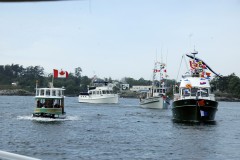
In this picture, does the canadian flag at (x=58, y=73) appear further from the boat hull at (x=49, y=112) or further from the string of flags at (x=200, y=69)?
the string of flags at (x=200, y=69)

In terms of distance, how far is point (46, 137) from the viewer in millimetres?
28438

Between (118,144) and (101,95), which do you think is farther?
(101,95)

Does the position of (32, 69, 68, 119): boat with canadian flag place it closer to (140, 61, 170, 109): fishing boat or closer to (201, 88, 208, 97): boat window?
(201, 88, 208, 97): boat window

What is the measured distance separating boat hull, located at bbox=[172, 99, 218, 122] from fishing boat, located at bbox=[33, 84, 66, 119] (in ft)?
36.4

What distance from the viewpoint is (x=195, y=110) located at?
38.2 meters

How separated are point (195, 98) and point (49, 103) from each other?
13648 mm

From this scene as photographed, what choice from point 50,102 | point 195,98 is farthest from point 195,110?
point 50,102

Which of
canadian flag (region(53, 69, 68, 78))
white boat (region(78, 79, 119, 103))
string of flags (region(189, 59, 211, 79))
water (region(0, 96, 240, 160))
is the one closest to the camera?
water (region(0, 96, 240, 160))

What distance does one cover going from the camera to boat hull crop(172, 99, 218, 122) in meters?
37.8

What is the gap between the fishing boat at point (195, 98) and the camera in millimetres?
37906

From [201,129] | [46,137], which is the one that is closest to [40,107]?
[46,137]

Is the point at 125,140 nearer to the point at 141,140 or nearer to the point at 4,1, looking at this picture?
the point at 141,140

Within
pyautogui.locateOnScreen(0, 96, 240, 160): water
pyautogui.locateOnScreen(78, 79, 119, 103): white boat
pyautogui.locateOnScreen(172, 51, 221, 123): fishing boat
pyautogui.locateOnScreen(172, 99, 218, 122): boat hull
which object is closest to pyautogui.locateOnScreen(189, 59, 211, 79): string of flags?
pyautogui.locateOnScreen(172, 51, 221, 123): fishing boat

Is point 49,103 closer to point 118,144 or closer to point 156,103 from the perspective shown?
point 118,144
